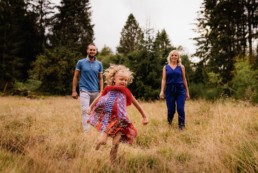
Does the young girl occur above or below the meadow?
above

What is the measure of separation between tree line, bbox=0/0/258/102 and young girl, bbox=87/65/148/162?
25.2ft

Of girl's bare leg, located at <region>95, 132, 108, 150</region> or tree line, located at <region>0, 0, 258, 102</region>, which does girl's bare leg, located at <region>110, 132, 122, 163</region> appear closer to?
girl's bare leg, located at <region>95, 132, 108, 150</region>

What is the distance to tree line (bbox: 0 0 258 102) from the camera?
1775 cm

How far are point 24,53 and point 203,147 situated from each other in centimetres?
3622

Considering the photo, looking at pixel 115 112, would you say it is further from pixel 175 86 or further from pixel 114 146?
pixel 175 86

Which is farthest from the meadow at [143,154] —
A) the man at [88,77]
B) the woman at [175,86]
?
the man at [88,77]

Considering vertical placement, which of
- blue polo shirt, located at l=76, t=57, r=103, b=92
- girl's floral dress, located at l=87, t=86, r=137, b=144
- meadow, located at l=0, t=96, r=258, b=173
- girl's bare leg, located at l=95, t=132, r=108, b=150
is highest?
blue polo shirt, located at l=76, t=57, r=103, b=92

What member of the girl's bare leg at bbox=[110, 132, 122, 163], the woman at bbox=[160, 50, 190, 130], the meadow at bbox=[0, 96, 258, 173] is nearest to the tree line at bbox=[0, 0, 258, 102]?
the woman at bbox=[160, 50, 190, 130]

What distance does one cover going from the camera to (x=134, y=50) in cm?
1947

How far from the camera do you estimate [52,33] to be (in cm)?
3947

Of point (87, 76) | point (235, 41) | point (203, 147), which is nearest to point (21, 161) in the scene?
point (203, 147)

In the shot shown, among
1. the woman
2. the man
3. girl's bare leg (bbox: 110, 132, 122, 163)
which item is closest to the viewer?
girl's bare leg (bbox: 110, 132, 122, 163)

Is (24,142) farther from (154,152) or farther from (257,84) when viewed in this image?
(257,84)

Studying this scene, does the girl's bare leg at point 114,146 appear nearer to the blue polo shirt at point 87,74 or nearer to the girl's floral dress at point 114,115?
the girl's floral dress at point 114,115
